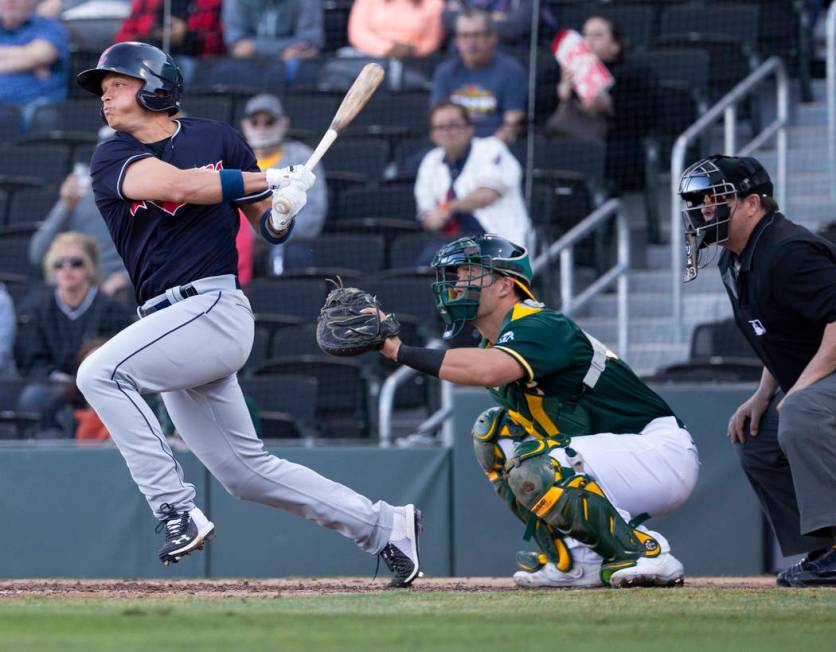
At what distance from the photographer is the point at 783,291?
530 centimetres

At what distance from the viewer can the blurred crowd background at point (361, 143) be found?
336 inches

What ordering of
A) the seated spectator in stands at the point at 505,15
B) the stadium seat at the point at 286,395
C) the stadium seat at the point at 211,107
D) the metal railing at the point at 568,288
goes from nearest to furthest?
1. the metal railing at the point at 568,288
2. the stadium seat at the point at 286,395
3. the stadium seat at the point at 211,107
4. the seated spectator in stands at the point at 505,15

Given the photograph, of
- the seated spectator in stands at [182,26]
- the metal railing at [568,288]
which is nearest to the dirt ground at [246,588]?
the metal railing at [568,288]

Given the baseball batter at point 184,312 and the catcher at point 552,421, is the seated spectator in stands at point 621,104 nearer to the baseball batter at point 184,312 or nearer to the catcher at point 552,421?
the catcher at point 552,421

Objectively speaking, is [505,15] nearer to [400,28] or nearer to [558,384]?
[400,28]

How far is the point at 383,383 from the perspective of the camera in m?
8.31

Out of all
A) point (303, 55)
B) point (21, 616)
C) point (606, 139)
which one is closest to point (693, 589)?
point (21, 616)

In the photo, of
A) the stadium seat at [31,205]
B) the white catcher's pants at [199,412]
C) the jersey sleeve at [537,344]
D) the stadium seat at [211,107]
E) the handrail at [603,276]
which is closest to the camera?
the white catcher's pants at [199,412]

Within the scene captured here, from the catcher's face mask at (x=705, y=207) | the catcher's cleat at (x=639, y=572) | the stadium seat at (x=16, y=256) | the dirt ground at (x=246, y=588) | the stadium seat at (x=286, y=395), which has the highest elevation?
the catcher's face mask at (x=705, y=207)

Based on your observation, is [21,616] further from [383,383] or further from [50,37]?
[50,37]

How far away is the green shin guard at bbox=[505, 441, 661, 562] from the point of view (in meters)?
5.02

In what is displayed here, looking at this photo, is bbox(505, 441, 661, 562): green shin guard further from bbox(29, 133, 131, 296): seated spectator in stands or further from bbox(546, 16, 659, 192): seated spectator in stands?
bbox(29, 133, 131, 296): seated spectator in stands

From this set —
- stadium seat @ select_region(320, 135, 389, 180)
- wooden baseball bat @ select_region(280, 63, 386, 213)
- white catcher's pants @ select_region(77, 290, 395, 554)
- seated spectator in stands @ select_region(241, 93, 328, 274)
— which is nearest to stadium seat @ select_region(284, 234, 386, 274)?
seated spectator in stands @ select_region(241, 93, 328, 274)

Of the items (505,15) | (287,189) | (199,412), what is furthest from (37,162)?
(287,189)
